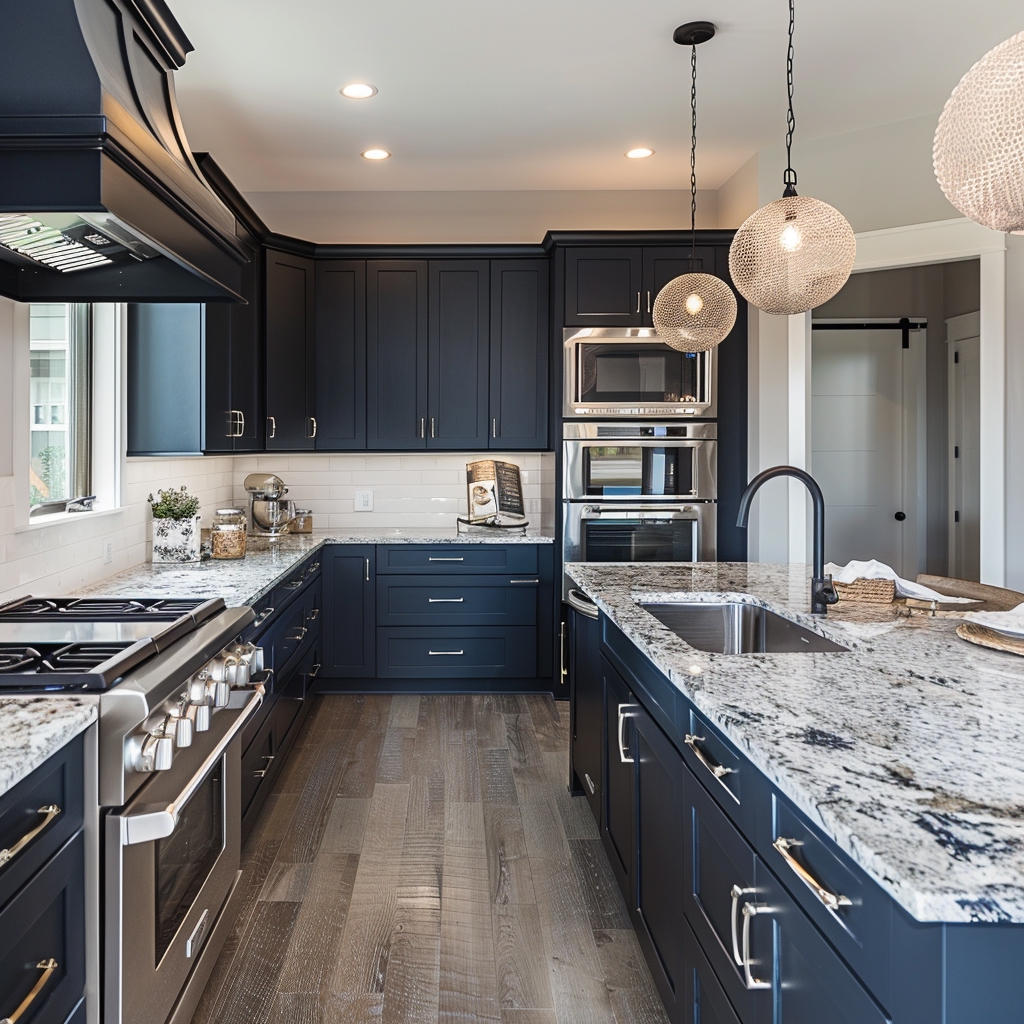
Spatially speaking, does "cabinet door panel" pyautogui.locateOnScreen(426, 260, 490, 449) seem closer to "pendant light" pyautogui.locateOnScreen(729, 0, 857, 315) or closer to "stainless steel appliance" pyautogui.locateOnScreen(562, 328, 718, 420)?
"stainless steel appliance" pyautogui.locateOnScreen(562, 328, 718, 420)

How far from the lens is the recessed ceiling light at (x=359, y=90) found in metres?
3.37

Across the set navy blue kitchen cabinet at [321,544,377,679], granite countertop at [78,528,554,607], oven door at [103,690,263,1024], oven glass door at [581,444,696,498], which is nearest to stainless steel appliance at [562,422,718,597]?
oven glass door at [581,444,696,498]

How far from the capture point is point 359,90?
341 cm

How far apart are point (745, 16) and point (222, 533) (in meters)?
2.77

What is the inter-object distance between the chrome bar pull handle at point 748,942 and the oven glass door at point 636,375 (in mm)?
3309

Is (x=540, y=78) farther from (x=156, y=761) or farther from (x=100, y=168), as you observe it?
(x=156, y=761)

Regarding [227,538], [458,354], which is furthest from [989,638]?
[458,354]

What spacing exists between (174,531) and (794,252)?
8.17 ft

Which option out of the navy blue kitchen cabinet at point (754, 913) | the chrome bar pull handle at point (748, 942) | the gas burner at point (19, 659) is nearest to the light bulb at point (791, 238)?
the navy blue kitchen cabinet at point (754, 913)

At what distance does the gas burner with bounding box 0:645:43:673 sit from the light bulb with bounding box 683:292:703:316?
2165 mm

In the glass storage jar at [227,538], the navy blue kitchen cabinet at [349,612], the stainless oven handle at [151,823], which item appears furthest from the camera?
the navy blue kitchen cabinet at [349,612]

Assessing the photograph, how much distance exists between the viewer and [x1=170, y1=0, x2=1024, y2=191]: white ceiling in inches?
111

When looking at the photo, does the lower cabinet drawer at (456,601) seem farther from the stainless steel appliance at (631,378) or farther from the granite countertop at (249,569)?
the stainless steel appliance at (631,378)

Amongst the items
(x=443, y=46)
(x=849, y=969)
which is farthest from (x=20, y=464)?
(x=849, y=969)
